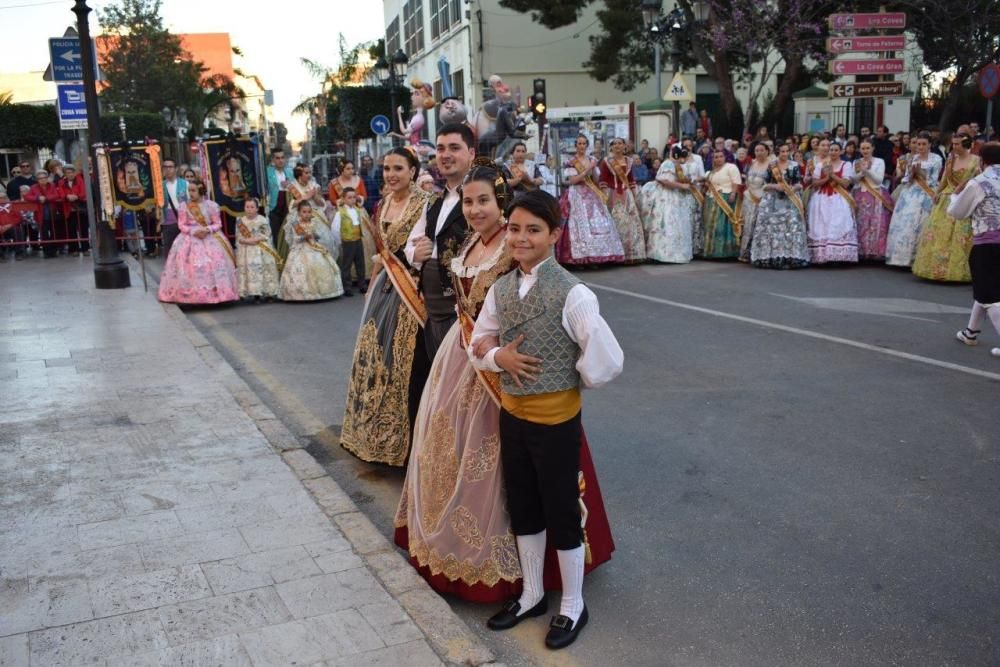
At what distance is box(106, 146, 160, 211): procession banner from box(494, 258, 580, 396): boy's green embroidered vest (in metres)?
11.9

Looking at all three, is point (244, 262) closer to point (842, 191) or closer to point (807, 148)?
point (842, 191)

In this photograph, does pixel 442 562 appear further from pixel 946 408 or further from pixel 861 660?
pixel 946 408

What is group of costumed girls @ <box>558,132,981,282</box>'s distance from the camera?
1277 cm

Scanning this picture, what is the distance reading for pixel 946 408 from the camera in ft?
21.3

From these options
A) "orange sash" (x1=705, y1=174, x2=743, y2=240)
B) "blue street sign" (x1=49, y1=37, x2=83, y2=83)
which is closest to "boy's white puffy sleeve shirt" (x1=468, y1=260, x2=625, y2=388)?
"orange sash" (x1=705, y1=174, x2=743, y2=240)

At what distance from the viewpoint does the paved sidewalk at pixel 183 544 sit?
11.4 ft

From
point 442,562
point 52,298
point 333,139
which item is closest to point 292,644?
point 442,562

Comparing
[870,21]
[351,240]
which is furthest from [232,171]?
[870,21]

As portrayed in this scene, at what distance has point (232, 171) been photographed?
1391 centimetres

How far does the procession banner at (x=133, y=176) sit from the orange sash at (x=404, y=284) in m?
9.92

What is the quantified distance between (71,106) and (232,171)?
321 cm

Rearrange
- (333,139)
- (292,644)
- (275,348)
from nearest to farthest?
1. (292,644)
2. (275,348)
3. (333,139)

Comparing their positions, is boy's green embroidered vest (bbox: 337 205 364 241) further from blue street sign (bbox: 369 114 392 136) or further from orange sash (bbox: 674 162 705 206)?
blue street sign (bbox: 369 114 392 136)

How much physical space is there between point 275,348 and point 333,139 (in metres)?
41.7
